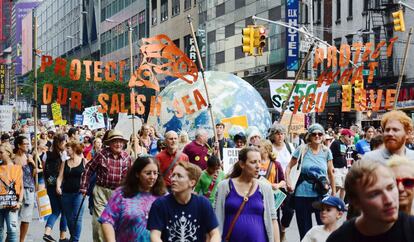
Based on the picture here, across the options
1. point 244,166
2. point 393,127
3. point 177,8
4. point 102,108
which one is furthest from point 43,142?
point 177,8

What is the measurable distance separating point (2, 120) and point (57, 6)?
4503 inches

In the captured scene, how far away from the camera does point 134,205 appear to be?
6.89 meters

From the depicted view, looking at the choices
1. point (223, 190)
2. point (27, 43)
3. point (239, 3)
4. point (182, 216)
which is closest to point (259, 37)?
point (223, 190)

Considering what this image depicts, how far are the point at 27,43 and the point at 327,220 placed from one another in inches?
6725

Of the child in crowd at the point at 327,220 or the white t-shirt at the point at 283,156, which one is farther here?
the white t-shirt at the point at 283,156

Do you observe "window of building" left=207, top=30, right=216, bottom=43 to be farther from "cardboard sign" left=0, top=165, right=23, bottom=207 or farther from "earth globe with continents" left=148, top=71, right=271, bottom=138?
"cardboard sign" left=0, top=165, right=23, bottom=207

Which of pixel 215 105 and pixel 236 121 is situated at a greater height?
pixel 215 105

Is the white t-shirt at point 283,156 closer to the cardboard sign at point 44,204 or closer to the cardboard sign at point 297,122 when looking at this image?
the cardboard sign at point 44,204

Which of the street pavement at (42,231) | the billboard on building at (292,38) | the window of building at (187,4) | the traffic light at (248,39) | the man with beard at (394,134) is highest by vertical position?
the window of building at (187,4)

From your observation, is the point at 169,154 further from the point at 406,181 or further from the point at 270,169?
the point at 406,181

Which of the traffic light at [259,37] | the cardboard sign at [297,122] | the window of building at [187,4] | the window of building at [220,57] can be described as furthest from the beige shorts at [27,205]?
the window of building at [187,4]

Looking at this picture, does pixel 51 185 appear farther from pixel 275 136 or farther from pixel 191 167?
pixel 191 167

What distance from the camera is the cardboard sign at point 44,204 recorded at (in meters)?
12.3

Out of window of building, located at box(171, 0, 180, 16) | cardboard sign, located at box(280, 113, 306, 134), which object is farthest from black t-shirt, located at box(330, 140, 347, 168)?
window of building, located at box(171, 0, 180, 16)
